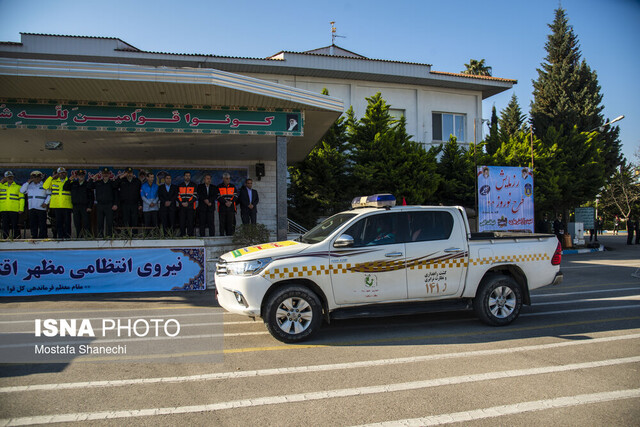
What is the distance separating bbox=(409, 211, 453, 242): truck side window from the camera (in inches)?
261

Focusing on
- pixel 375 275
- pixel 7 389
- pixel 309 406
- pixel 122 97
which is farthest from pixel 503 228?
pixel 7 389

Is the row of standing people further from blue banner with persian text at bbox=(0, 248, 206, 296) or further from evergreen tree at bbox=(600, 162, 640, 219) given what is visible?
evergreen tree at bbox=(600, 162, 640, 219)

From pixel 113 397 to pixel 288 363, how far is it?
1922mm

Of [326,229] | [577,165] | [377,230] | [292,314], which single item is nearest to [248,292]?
[292,314]

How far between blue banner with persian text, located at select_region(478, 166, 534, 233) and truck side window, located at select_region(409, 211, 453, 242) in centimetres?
1231

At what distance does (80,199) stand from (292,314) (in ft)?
27.8

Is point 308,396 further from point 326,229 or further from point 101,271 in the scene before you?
point 101,271

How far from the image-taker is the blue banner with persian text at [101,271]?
9906 mm

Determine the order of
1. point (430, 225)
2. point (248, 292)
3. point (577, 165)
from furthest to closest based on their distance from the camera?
point (577, 165), point (430, 225), point (248, 292)

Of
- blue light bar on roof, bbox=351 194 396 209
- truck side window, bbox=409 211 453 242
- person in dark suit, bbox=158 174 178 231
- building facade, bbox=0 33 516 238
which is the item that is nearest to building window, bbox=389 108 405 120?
building facade, bbox=0 33 516 238

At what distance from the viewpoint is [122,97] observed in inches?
432

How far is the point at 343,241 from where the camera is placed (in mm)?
6148

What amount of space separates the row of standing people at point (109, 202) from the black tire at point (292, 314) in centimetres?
668

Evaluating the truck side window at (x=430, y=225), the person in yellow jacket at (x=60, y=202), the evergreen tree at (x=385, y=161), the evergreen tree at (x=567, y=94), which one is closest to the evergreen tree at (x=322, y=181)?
the evergreen tree at (x=385, y=161)
